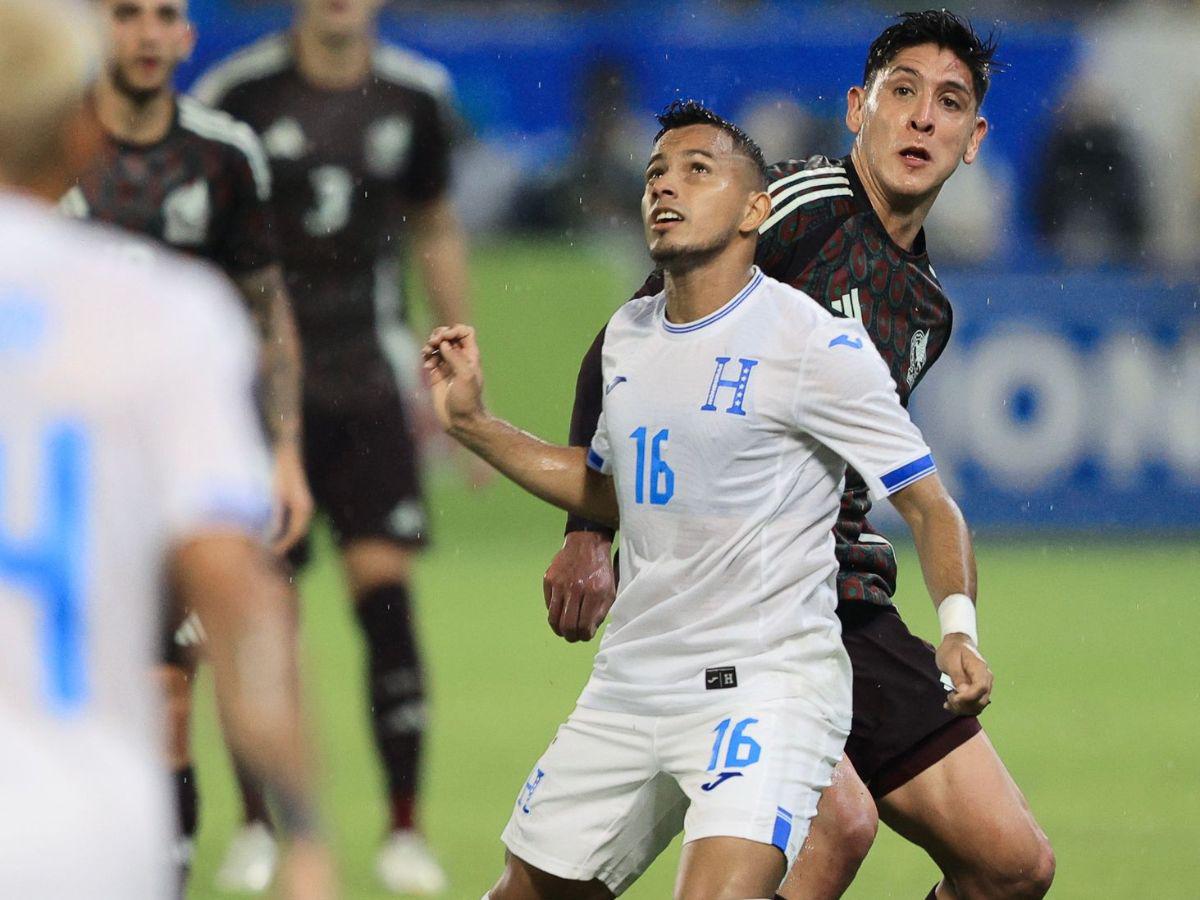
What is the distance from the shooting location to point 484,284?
13828 millimetres

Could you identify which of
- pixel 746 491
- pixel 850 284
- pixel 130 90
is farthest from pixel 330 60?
pixel 746 491

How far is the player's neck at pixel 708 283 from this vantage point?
425cm

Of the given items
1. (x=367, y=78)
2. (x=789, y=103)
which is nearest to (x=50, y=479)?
(x=367, y=78)

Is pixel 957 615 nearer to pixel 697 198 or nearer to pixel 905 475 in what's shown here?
pixel 905 475

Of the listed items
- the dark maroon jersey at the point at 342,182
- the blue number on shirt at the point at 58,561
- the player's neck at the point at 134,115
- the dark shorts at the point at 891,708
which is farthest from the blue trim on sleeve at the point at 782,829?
the dark maroon jersey at the point at 342,182

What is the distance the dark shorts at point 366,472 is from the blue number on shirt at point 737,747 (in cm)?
281

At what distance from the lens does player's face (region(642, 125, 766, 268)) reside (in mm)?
4219

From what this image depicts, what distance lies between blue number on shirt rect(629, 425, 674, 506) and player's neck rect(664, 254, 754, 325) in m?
0.24

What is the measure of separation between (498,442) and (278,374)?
5.61 feet

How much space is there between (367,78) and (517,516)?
6.97 metres

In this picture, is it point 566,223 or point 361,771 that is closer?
point 361,771

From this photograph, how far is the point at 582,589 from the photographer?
447cm

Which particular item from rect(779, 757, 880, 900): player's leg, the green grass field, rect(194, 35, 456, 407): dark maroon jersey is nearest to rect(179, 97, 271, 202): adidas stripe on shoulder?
rect(194, 35, 456, 407): dark maroon jersey

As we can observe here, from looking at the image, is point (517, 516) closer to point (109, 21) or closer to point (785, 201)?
point (109, 21)
